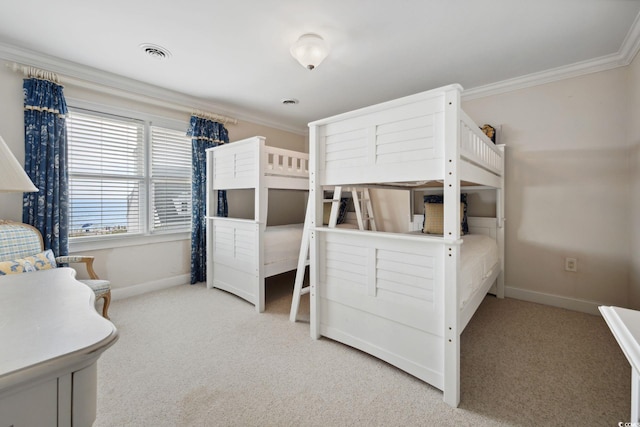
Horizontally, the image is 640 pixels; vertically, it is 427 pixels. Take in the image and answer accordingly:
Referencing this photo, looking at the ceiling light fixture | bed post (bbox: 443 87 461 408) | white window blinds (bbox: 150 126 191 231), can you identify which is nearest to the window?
white window blinds (bbox: 150 126 191 231)

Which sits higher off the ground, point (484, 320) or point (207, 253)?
point (207, 253)

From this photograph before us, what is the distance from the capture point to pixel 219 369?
1767 millimetres

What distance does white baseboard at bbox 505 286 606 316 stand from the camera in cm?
261

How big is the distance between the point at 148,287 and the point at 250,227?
1456mm

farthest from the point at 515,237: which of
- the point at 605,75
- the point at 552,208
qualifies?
the point at 605,75

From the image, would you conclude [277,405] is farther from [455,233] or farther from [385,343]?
[455,233]

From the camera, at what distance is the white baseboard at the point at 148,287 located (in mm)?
2936

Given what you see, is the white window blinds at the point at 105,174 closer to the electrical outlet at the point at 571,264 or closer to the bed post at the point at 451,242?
the bed post at the point at 451,242

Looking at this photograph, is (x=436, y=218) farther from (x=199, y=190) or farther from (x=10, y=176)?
(x=10, y=176)

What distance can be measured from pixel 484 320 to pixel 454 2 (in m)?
2.49

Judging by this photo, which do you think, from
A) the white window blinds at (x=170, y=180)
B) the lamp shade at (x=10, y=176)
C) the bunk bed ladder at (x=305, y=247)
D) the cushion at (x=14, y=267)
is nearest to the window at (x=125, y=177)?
Answer: the white window blinds at (x=170, y=180)

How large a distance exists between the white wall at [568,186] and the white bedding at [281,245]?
7.72 feet

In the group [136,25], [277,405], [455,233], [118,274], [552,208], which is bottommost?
[277,405]

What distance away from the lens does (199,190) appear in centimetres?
349
